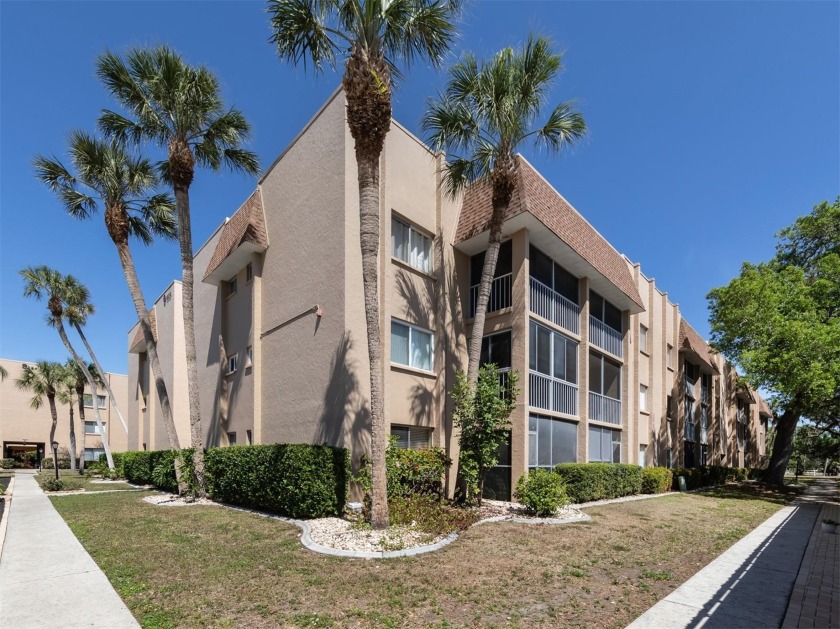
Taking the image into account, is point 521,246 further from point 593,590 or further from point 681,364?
point 681,364

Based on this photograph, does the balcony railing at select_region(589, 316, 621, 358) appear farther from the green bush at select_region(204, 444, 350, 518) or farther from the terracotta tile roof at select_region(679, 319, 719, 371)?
the green bush at select_region(204, 444, 350, 518)

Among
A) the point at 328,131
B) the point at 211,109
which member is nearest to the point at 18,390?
the point at 211,109

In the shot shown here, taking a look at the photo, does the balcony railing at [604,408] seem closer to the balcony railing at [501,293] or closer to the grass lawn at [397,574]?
the balcony railing at [501,293]

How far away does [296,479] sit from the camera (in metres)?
11.3

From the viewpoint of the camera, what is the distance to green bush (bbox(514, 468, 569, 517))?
40.0ft

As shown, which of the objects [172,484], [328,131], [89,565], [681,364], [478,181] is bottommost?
[172,484]

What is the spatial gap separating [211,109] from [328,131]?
435cm

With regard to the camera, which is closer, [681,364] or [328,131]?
[328,131]

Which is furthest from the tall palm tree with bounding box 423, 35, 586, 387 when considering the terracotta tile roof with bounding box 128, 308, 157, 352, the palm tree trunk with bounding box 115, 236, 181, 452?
the terracotta tile roof with bounding box 128, 308, 157, 352

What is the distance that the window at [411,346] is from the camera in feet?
46.0

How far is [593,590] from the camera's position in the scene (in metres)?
6.80

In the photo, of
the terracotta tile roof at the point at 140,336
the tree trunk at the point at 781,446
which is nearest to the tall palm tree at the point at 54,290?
the terracotta tile roof at the point at 140,336

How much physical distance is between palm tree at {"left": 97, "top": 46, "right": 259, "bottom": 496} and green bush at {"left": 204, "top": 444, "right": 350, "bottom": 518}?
144 inches

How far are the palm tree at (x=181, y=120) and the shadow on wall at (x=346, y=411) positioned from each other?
507cm
